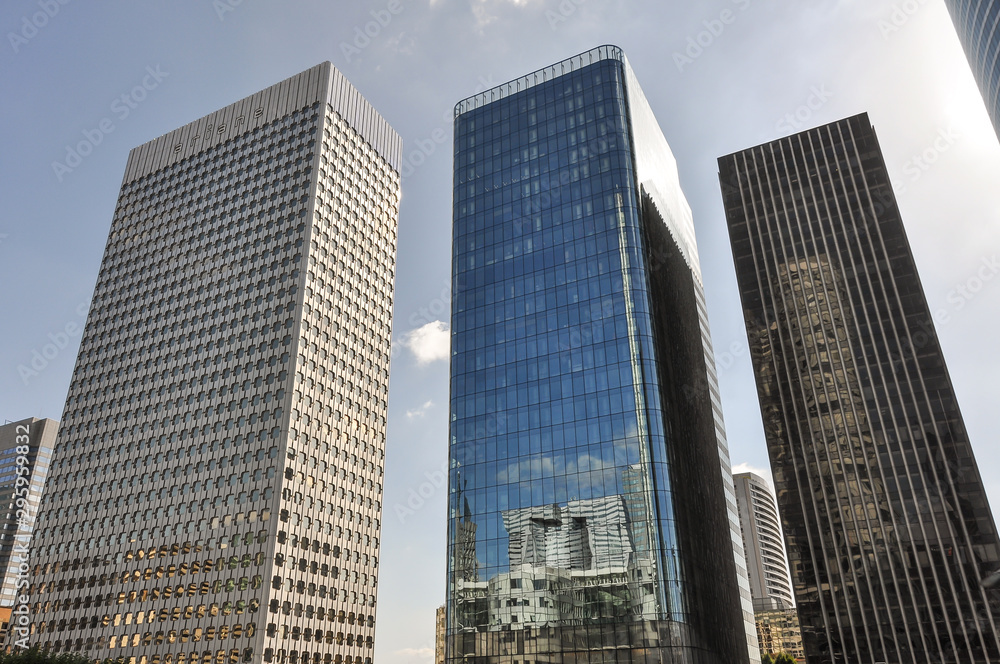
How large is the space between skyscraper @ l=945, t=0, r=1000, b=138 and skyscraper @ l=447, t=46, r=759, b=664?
4190 centimetres

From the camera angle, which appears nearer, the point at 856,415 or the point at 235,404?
the point at 235,404

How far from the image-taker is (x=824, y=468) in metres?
114

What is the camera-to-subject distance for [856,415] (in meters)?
115

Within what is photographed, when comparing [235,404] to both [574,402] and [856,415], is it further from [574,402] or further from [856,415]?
[856,415]

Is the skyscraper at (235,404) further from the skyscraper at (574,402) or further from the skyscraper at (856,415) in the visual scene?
the skyscraper at (856,415)

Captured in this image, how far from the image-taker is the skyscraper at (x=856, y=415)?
102 m

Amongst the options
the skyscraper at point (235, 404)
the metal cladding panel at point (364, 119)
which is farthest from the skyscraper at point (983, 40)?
the metal cladding panel at point (364, 119)

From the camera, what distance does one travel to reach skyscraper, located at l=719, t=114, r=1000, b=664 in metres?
102

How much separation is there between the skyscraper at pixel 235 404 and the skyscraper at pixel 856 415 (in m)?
70.9

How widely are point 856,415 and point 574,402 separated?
6097cm

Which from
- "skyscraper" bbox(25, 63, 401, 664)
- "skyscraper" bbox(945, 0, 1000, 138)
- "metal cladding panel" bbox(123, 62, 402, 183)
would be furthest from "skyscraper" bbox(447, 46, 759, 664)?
"skyscraper" bbox(945, 0, 1000, 138)

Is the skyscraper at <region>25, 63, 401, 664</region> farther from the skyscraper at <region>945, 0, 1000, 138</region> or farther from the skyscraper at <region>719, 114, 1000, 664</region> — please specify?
the skyscraper at <region>945, 0, 1000, 138</region>

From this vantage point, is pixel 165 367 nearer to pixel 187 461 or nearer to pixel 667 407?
pixel 187 461

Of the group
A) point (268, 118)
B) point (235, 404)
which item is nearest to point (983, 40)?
point (235, 404)
